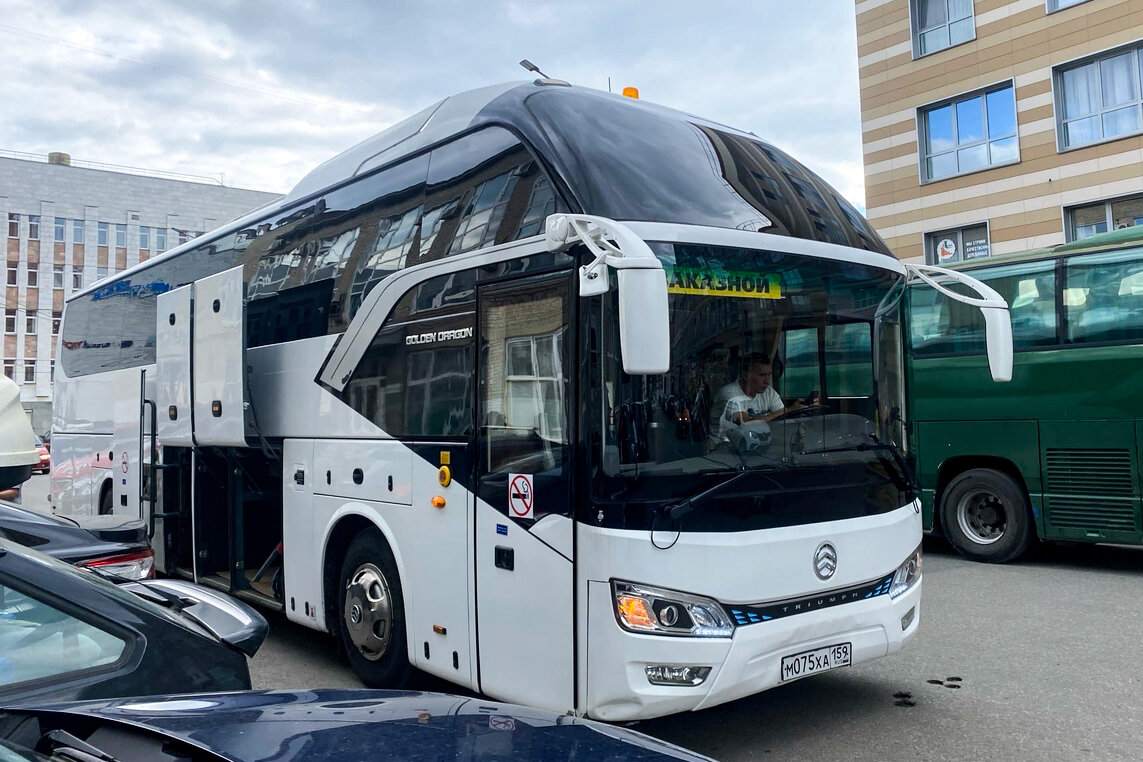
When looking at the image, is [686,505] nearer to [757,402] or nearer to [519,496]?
[757,402]

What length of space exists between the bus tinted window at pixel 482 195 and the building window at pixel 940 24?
19.6 meters

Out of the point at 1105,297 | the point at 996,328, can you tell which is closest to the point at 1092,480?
the point at 1105,297

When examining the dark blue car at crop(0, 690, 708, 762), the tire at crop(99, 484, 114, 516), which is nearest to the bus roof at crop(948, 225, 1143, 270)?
the dark blue car at crop(0, 690, 708, 762)

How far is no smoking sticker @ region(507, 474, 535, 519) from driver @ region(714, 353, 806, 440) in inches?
38.5

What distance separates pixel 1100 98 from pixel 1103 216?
8.09 ft

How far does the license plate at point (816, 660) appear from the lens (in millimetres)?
4539

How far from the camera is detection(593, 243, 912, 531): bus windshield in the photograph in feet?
14.2

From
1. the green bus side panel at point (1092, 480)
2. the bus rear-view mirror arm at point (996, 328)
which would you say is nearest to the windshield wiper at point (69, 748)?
the bus rear-view mirror arm at point (996, 328)

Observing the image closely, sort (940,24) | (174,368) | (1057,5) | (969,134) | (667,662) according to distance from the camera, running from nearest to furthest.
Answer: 1. (667,662)
2. (174,368)
3. (1057,5)
4. (969,134)
5. (940,24)

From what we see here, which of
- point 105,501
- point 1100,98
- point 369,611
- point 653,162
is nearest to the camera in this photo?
point 653,162

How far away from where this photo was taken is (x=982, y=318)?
11242mm

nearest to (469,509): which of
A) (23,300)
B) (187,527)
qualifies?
(187,527)

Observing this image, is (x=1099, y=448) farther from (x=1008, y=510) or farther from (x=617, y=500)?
(x=617, y=500)

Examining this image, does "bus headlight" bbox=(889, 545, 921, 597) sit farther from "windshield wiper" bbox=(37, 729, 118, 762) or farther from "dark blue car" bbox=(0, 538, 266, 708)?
"windshield wiper" bbox=(37, 729, 118, 762)
